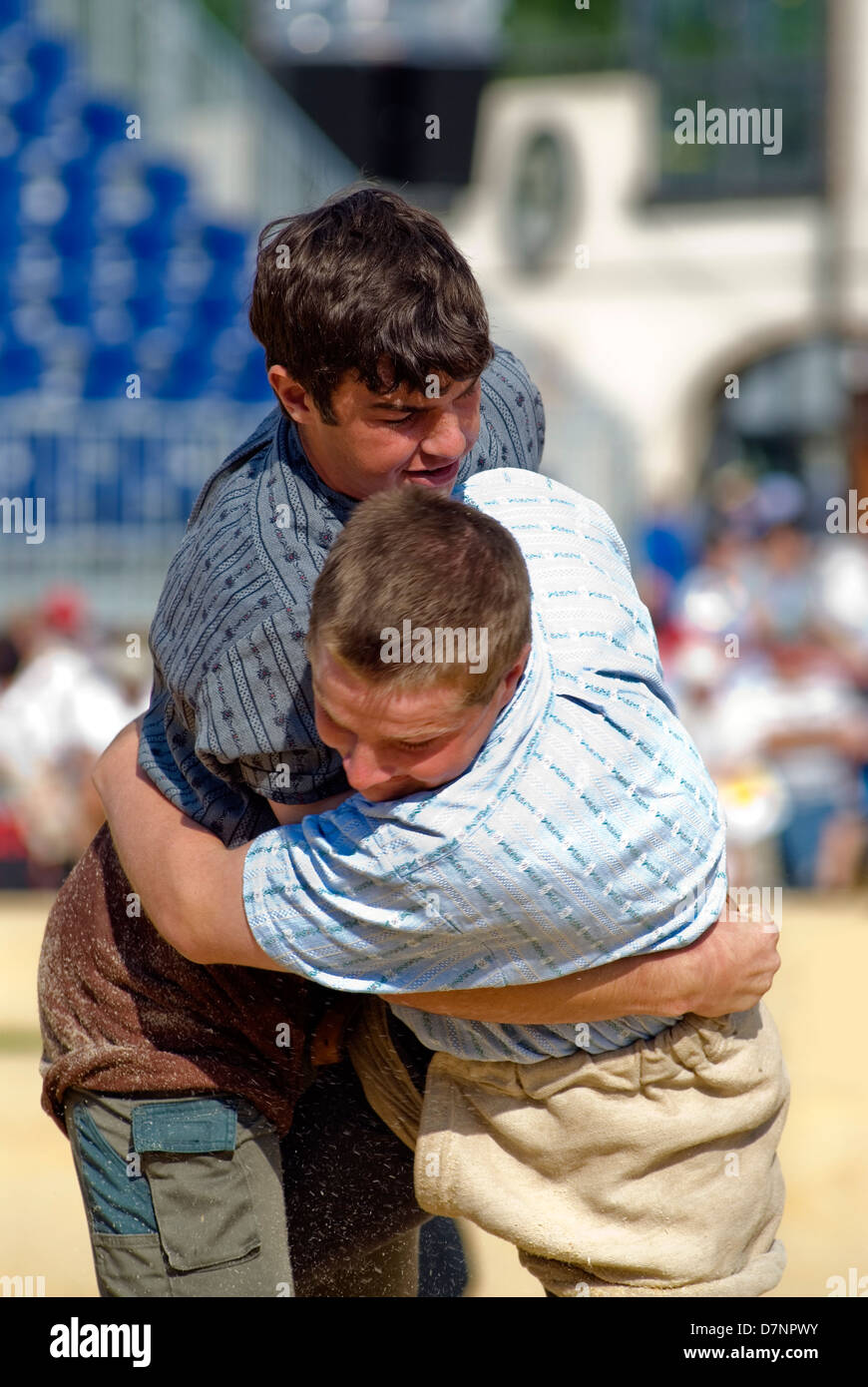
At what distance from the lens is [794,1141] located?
5.41 meters

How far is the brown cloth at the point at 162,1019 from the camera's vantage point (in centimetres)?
213

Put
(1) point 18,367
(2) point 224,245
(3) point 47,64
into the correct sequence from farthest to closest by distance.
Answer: (3) point 47,64 < (2) point 224,245 < (1) point 18,367

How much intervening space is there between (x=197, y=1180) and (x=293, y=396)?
36.9 inches

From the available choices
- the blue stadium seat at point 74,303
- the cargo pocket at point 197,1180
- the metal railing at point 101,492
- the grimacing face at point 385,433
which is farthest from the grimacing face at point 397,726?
the blue stadium seat at point 74,303

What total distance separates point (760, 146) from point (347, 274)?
714 inches

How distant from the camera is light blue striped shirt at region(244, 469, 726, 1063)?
1750 mm

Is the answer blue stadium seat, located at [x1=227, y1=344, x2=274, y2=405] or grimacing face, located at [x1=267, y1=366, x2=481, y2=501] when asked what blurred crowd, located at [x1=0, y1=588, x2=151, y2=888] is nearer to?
blue stadium seat, located at [x1=227, y1=344, x2=274, y2=405]

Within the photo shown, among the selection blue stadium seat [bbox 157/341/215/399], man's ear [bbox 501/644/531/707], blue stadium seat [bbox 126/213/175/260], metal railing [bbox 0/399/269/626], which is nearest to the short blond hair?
man's ear [bbox 501/644/531/707]

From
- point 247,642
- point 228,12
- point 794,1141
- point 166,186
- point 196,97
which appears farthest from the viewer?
point 228,12

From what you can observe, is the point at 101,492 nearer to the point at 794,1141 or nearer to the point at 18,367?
the point at 18,367

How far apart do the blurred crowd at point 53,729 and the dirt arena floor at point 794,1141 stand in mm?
564

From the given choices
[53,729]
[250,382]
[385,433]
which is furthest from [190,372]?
[385,433]

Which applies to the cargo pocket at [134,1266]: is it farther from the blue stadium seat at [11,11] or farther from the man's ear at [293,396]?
the blue stadium seat at [11,11]
